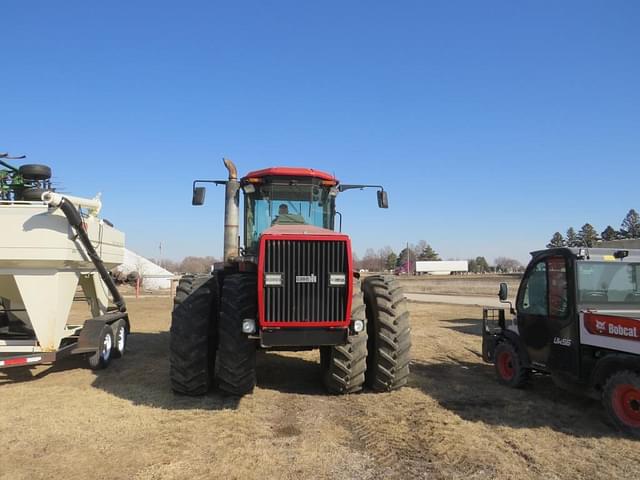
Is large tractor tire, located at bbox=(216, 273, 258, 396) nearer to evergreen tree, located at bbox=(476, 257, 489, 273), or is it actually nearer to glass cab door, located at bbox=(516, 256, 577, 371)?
glass cab door, located at bbox=(516, 256, 577, 371)

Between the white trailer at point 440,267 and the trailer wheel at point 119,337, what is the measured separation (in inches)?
3896

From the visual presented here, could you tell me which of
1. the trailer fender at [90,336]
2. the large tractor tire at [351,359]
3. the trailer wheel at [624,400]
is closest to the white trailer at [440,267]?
the trailer fender at [90,336]

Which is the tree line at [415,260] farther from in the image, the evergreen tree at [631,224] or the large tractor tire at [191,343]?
the large tractor tire at [191,343]

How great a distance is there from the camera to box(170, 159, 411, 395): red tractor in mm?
5730

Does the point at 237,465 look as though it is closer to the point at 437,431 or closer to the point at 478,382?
the point at 437,431

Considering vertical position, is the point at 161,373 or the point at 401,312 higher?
the point at 401,312

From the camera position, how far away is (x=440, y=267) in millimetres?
108688

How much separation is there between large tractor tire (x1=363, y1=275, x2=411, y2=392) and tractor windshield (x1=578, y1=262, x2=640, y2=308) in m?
2.24

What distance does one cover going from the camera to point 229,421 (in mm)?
5492

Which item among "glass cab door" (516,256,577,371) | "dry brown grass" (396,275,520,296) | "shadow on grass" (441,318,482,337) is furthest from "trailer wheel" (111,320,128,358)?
"dry brown grass" (396,275,520,296)

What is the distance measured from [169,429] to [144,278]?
3533 cm

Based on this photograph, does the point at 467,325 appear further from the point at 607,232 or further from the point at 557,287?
the point at 607,232

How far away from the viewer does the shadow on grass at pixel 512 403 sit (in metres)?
5.56

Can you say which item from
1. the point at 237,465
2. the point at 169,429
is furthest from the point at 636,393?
the point at 169,429
